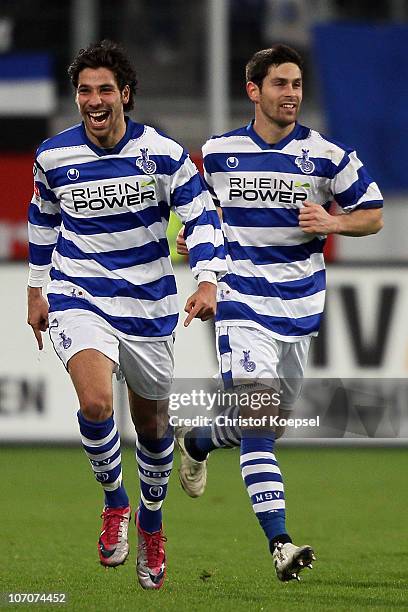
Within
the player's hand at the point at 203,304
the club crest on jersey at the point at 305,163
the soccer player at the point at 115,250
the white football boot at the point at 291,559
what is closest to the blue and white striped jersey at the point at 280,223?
the club crest on jersey at the point at 305,163

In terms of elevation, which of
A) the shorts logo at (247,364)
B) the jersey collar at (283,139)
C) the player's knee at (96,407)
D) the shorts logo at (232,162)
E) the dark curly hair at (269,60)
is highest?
the dark curly hair at (269,60)

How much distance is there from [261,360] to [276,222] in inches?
25.2

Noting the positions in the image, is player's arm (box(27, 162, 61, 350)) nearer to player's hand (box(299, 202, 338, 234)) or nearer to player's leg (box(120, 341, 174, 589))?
player's leg (box(120, 341, 174, 589))

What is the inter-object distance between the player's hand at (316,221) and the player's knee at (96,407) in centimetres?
127

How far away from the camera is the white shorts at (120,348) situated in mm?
6461

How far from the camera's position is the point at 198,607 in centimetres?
607

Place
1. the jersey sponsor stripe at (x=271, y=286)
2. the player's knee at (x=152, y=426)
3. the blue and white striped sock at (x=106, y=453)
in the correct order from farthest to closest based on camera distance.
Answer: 1. the jersey sponsor stripe at (x=271, y=286)
2. the player's knee at (x=152, y=426)
3. the blue and white striped sock at (x=106, y=453)

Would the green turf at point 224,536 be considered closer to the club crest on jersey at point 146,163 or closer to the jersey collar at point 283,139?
the club crest on jersey at point 146,163

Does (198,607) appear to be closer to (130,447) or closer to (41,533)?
(41,533)

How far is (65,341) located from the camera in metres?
6.48

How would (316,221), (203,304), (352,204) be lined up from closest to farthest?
1. (203,304)
2. (316,221)
3. (352,204)

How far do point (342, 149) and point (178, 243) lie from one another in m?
0.87

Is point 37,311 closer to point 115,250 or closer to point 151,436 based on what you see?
point 115,250

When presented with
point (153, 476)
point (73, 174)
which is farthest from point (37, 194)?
point (153, 476)
